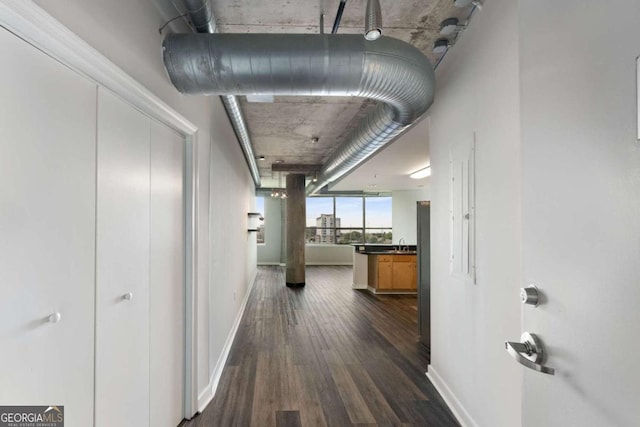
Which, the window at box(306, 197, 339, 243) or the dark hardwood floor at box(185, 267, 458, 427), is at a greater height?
the window at box(306, 197, 339, 243)

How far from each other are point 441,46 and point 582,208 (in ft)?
7.01

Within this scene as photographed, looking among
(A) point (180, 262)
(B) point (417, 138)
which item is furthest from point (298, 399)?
(B) point (417, 138)

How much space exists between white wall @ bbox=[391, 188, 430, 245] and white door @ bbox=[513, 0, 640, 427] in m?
9.39

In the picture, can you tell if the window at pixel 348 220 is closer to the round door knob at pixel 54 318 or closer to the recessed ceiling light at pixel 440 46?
the recessed ceiling light at pixel 440 46

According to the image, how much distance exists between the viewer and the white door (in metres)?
0.57

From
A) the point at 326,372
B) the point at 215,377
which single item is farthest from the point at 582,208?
the point at 215,377

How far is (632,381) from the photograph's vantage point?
0.55 metres

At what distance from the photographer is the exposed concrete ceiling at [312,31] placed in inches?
73.9

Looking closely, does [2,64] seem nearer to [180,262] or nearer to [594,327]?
[180,262]

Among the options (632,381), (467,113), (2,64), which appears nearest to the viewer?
(632,381)

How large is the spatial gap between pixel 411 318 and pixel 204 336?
11.4 ft

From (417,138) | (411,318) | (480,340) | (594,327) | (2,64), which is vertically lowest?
(411,318)

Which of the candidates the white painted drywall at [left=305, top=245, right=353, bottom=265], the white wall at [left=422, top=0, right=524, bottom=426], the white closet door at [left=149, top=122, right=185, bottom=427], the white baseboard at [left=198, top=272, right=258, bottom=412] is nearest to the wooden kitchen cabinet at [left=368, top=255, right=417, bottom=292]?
the white baseboard at [left=198, top=272, right=258, bottom=412]

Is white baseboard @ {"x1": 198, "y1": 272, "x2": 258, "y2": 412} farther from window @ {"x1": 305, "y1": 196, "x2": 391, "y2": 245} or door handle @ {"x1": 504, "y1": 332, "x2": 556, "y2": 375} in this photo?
window @ {"x1": 305, "y1": 196, "x2": 391, "y2": 245}
